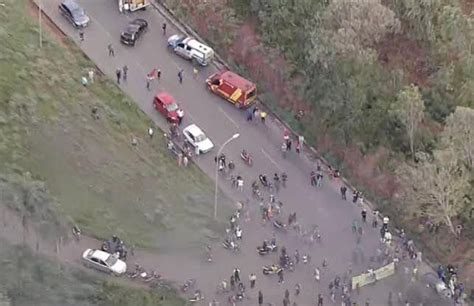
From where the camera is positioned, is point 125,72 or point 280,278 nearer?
point 280,278

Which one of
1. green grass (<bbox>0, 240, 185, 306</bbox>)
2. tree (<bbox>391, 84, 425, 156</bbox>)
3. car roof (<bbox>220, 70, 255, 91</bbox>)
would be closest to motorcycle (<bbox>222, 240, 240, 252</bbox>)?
green grass (<bbox>0, 240, 185, 306</bbox>)

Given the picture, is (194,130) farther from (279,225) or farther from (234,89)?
(279,225)

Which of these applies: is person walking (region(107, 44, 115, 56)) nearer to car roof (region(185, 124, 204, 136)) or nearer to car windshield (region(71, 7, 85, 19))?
car windshield (region(71, 7, 85, 19))

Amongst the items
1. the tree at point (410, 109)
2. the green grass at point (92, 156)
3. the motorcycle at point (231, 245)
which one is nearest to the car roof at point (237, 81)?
the green grass at point (92, 156)

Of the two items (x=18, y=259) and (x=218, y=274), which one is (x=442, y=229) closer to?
(x=218, y=274)

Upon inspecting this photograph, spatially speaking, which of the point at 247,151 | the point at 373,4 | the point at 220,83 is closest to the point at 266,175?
the point at 247,151

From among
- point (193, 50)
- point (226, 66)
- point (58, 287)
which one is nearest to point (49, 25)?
point (193, 50)

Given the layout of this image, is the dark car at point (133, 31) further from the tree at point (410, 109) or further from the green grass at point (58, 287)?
the tree at point (410, 109)
